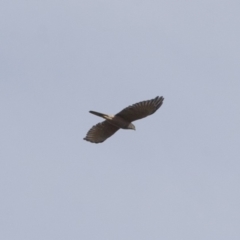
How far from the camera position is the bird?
134 feet

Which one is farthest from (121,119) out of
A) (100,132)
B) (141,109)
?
(100,132)

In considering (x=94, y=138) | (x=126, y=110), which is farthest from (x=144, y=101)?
(x=94, y=138)

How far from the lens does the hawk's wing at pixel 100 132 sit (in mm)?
43094

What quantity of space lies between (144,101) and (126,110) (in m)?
0.99

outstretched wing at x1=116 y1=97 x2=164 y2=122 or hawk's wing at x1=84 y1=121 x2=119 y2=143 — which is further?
hawk's wing at x1=84 y1=121 x2=119 y2=143

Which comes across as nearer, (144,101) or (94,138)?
(144,101)

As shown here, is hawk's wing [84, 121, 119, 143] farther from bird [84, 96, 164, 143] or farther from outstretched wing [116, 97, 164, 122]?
outstretched wing [116, 97, 164, 122]

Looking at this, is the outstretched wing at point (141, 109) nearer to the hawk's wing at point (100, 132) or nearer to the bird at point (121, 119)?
the bird at point (121, 119)

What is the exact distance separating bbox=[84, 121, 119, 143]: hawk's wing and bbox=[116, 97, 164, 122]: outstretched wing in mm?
1413

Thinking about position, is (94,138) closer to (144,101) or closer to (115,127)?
(115,127)

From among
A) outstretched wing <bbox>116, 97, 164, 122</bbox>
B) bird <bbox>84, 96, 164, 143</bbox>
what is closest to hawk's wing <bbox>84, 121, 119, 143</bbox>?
bird <bbox>84, 96, 164, 143</bbox>

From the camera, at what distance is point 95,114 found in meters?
42.0

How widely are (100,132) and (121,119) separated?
172 cm

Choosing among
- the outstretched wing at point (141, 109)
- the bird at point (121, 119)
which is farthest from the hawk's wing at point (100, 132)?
the outstretched wing at point (141, 109)
